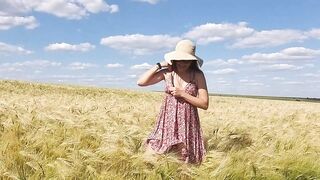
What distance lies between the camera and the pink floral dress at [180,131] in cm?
532

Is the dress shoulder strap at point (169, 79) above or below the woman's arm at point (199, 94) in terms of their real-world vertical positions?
above

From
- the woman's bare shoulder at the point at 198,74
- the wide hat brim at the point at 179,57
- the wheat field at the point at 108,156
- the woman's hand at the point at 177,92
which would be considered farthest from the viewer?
the woman's bare shoulder at the point at 198,74

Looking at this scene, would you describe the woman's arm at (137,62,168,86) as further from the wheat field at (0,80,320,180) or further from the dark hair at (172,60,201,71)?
the wheat field at (0,80,320,180)

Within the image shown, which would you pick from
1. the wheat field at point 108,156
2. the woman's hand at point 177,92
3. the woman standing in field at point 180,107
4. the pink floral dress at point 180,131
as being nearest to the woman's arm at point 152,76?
the woman standing in field at point 180,107

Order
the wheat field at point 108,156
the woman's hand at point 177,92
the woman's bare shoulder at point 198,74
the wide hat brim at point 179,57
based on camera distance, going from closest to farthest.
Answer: the wheat field at point 108,156 → the wide hat brim at point 179,57 → the woman's hand at point 177,92 → the woman's bare shoulder at point 198,74

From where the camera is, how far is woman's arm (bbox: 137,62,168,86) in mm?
5180

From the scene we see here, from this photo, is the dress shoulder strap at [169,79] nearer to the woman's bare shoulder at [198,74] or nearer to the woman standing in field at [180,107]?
the woman standing in field at [180,107]

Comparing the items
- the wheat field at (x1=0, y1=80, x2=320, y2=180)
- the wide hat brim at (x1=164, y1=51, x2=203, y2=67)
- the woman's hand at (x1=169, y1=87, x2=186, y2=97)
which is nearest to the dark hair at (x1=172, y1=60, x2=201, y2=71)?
the wide hat brim at (x1=164, y1=51, x2=203, y2=67)

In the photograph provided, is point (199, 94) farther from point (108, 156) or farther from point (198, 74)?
point (108, 156)

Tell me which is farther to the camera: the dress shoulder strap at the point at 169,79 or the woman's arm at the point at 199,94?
the dress shoulder strap at the point at 169,79

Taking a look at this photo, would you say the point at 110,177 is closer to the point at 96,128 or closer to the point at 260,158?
the point at 260,158

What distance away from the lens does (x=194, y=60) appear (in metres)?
5.22

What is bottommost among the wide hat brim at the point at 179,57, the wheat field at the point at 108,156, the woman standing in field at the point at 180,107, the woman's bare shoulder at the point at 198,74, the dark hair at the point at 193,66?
the wheat field at the point at 108,156

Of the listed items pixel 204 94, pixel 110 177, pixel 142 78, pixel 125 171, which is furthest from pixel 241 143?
pixel 110 177
